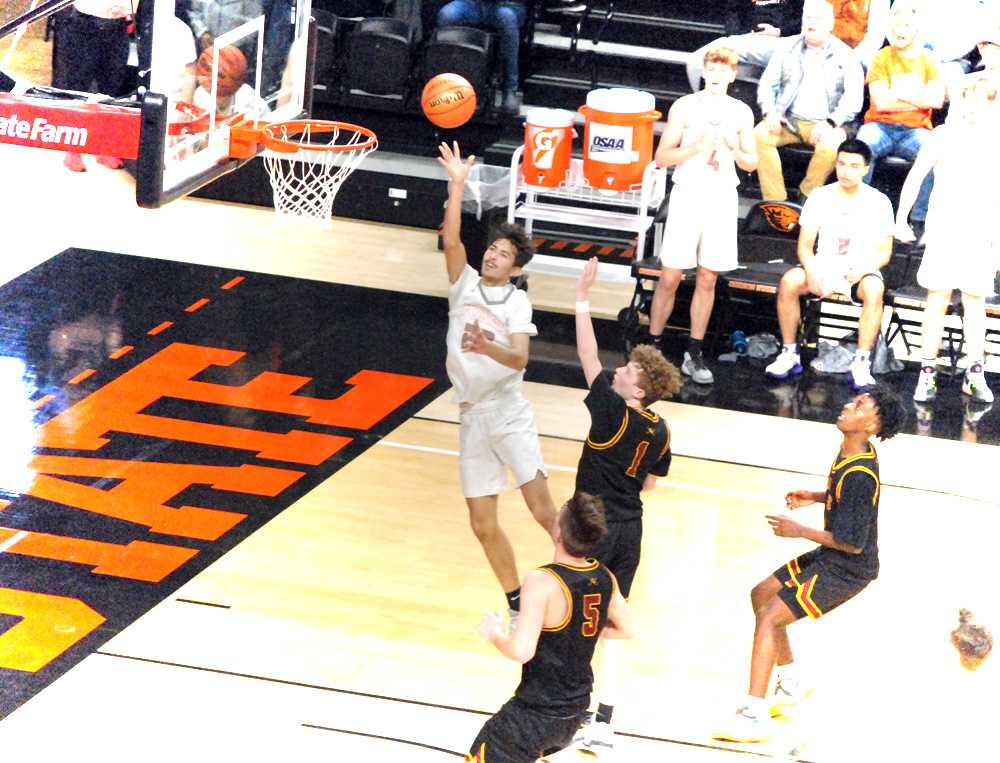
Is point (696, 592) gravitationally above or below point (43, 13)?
below

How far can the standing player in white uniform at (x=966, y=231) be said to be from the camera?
11.0 meters

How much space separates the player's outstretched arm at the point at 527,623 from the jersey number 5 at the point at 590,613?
11 cm

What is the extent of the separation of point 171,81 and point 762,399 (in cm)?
517

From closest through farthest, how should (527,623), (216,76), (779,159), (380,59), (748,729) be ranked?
1. (527,623)
2. (748,729)
3. (216,76)
4. (779,159)
5. (380,59)

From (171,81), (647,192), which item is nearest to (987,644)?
(171,81)

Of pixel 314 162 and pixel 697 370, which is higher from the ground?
pixel 314 162

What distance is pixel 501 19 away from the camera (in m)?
13.4

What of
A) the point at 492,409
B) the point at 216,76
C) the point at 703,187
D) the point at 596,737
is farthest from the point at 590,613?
the point at 703,187

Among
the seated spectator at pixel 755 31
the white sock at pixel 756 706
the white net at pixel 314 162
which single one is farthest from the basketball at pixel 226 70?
the seated spectator at pixel 755 31

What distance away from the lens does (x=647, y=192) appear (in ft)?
38.7

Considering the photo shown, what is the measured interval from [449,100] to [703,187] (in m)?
2.24

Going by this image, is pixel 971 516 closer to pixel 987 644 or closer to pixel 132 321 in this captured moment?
pixel 987 644

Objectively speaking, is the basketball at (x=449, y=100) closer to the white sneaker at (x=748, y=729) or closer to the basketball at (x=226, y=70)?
the basketball at (x=226, y=70)

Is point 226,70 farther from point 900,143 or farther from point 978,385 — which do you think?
point 900,143
